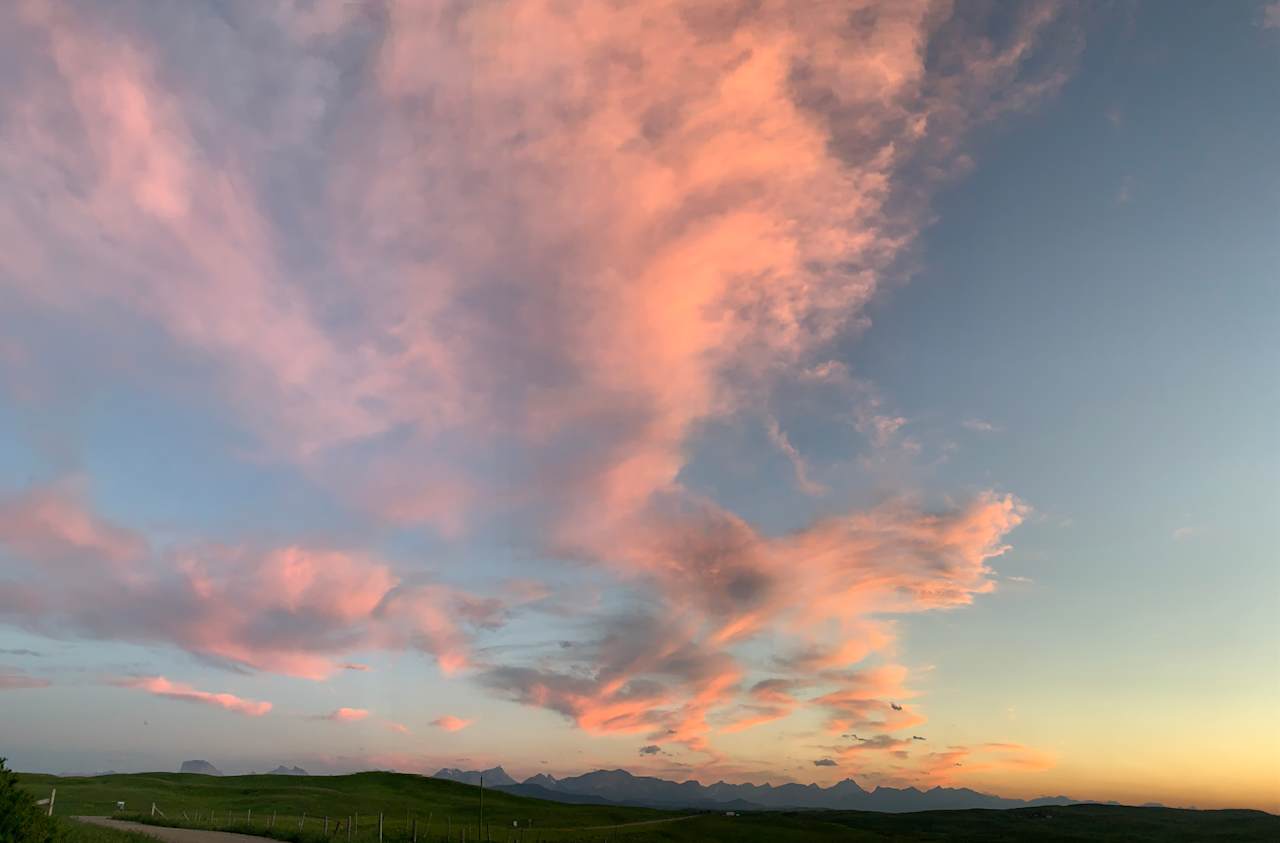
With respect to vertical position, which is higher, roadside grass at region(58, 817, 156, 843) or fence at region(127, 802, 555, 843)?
roadside grass at region(58, 817, 156, 843)

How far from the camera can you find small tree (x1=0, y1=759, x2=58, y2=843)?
24438mm

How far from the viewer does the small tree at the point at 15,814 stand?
2444cm

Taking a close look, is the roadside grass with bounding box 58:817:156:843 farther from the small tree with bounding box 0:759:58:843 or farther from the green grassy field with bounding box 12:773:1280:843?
the green grassy field with bounding box 12:773:1280:843

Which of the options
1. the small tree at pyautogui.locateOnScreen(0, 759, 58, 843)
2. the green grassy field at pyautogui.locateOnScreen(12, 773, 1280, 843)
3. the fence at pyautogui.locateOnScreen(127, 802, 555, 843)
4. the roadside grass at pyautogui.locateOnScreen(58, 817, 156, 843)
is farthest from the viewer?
Result: the green grassy field at pyautogui.locateOnScreen(12, 773, 1280, 843)

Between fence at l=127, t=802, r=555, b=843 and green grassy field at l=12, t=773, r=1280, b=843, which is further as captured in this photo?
green grassy field at l=12, t=773, r=1280, b=843

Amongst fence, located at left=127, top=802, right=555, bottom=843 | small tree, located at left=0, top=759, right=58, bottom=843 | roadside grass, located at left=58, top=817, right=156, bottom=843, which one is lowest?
fence, located at left=127, top=802, right=555, bottom=843

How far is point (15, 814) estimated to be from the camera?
2489cm

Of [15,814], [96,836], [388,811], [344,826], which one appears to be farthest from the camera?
[388,811]

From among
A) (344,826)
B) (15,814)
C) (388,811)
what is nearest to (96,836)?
(15,814)

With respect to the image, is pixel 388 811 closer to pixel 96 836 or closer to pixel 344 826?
pixel 344 826

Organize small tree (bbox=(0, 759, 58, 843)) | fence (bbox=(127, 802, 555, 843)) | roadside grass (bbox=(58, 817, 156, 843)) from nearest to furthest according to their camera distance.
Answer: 1. small tree (bbox=(0, 759, 58, 843))
2. roadside grass (bbox=(58, 817, 156, 843))
3. fence (bbox=(127, 802, 555, 843))

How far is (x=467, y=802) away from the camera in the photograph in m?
163

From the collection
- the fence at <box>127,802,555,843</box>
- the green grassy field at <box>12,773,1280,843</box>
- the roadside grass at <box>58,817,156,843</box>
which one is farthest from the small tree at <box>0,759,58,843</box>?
the green grassy field at <box>12,773,1280,843</box>

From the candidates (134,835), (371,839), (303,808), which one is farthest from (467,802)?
(134,835)
